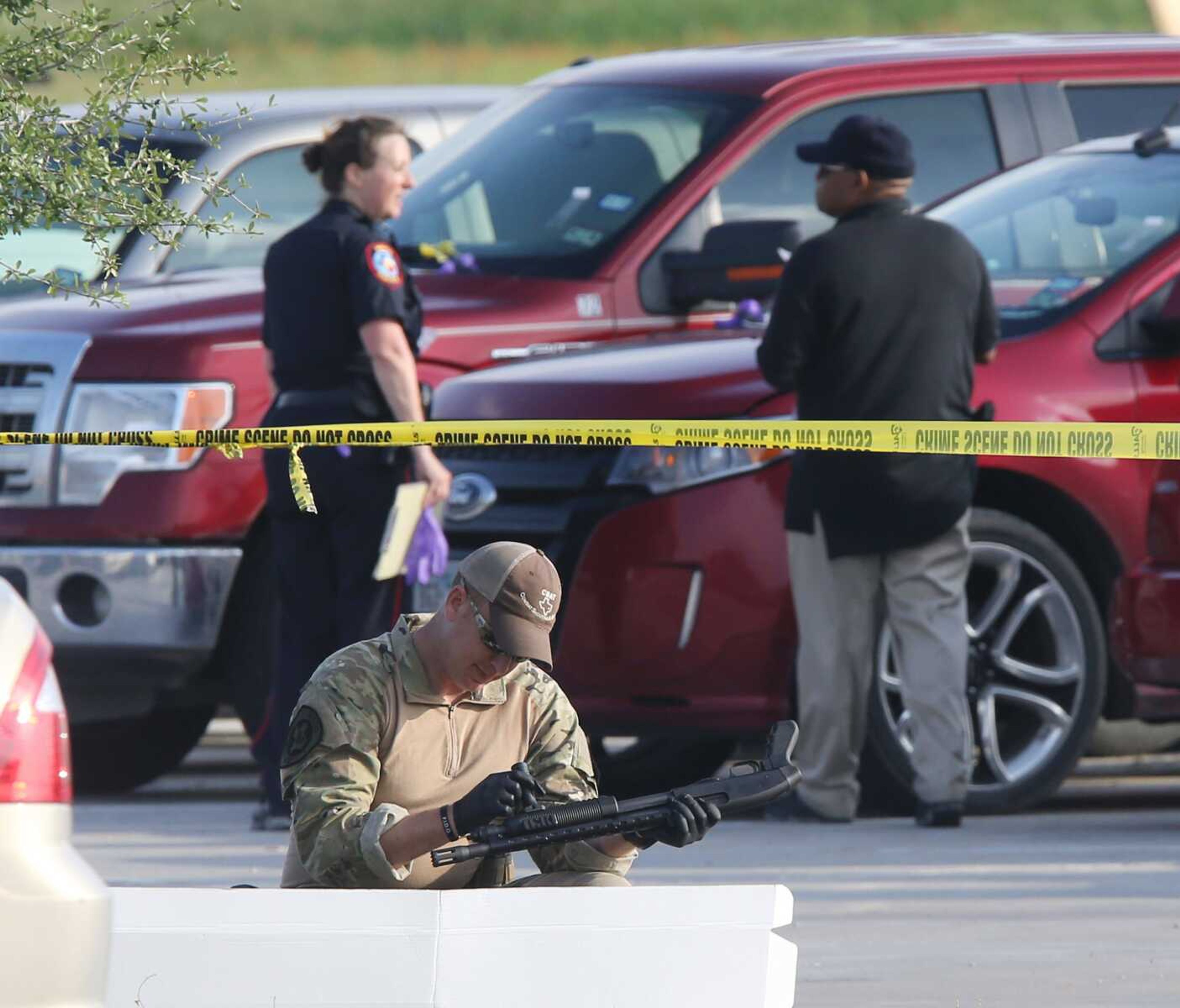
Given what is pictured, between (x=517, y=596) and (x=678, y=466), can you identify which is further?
(x=678, y=466)

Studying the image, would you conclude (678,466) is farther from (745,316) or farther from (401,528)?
(745,316)

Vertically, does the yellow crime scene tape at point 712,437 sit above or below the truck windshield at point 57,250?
below

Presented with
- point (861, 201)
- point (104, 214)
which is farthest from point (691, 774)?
point (104, 214)

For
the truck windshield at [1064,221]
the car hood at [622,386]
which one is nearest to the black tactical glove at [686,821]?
the car hood at [622,386]

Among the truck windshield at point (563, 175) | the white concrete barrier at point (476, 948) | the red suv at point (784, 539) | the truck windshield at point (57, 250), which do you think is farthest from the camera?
the truck windshield at point (57, 250)

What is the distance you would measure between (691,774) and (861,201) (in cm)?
202

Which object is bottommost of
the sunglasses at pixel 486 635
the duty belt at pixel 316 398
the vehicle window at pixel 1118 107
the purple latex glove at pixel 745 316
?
the sunglasses at pixel 486 635

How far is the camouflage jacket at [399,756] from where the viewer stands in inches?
190

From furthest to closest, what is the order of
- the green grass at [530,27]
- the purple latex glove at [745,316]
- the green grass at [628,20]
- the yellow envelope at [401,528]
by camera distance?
the green grass at [628,20]
the green grass at [530,27]
the purple latex glove at [745,316]
the yellow envelope at [401,528]

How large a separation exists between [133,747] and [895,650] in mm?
2862

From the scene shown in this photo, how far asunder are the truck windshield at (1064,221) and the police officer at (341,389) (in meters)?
1.81

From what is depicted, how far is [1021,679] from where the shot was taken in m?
8.38

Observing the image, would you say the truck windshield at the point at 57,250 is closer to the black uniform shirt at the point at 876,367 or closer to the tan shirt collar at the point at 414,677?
the black uniform shirt at the point at 876,367

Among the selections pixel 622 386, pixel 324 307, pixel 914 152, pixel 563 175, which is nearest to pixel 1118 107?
pixel 914 152
